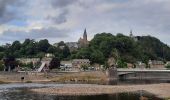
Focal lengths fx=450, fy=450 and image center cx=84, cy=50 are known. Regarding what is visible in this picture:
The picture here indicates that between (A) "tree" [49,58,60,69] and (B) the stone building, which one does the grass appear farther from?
(B) the stone building

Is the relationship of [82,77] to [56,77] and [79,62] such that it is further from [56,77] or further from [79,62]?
[79,62]

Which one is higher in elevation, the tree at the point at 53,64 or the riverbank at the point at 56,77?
the tree at the point at 53,64

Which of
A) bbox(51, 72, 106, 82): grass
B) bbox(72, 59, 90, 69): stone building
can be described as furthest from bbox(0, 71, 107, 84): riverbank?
bbox(72, 59, 90, 69): stone building

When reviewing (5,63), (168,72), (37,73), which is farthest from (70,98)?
(5,63)

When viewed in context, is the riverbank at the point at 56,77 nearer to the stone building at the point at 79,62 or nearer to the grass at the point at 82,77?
the grass at the point at 82,77

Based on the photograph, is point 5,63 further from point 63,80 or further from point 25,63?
point 63,80

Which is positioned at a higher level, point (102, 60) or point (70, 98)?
point (102, 60)

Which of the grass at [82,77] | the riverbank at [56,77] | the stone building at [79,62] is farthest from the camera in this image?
the stone building at [79,62]

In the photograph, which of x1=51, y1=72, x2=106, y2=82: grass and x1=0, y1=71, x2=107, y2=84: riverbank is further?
x1=51, y1=72, x2=106, y2=82: grass

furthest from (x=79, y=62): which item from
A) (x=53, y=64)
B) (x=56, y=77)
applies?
(x=56, y=77)

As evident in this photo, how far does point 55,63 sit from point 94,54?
21.2 metres

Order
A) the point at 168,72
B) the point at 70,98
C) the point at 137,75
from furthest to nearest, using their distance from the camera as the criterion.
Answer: the point at 137,75 → the point at 168,72 → the point at 70,98

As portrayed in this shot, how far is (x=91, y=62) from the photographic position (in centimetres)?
19988

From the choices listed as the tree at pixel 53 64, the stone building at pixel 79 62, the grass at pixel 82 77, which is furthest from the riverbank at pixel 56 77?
the stone building at pixel 79 62
